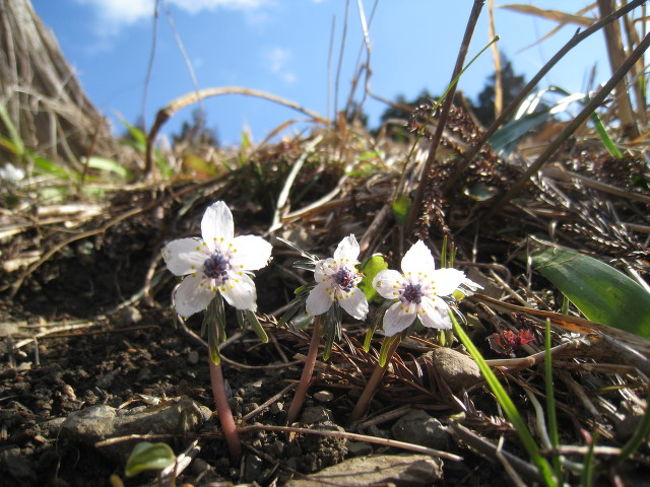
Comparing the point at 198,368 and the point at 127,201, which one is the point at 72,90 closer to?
the point at 127,201

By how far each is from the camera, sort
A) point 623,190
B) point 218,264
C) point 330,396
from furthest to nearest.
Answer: point 623,190, point 330,396, point 218,264

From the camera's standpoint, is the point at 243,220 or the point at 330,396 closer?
the point at 330,396

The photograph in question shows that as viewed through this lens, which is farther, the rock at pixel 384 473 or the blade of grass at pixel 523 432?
the rock at pixel 384 473

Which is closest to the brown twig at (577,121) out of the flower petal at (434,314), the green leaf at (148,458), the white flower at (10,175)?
the flower petal at (434,314)

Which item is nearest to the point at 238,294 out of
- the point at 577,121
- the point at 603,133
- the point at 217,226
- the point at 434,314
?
the point at 217,226

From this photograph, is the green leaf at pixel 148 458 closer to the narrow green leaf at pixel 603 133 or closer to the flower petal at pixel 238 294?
the flower petal at pixel 238 294

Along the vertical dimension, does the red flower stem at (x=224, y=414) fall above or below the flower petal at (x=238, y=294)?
below

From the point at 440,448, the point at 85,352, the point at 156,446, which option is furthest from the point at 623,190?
the point at 85,352
